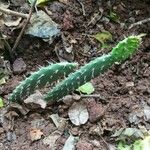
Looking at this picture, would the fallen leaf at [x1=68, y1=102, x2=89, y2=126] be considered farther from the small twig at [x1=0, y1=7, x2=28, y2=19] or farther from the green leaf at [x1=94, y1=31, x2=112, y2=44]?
the small twig at [x1=0, y1=7, x2=28, y2=19]

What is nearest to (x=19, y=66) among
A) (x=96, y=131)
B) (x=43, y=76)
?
(x=43, y=76)

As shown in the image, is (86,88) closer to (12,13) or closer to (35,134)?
(35,134)

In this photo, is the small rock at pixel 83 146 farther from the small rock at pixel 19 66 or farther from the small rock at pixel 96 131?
the small rock at pixel 19 66

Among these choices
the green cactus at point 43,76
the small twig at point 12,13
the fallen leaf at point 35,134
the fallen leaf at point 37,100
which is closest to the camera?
the green cactus at point 43,76

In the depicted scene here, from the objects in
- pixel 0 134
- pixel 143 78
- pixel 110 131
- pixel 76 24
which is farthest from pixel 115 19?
pixel 0 134

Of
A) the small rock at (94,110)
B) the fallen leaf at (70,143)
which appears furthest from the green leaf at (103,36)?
the fallen leaf at (70,143)

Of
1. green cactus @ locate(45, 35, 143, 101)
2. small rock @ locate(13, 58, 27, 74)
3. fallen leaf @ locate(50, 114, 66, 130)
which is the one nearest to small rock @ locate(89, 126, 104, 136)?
fallen leaf @ locate(50, 114, 66, 130)
